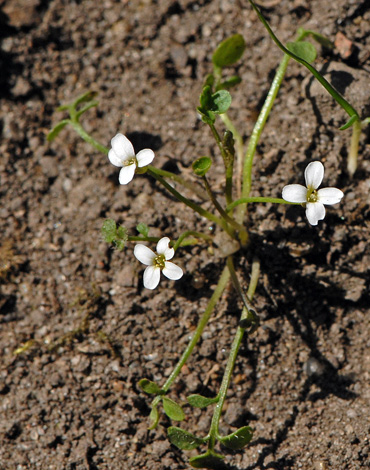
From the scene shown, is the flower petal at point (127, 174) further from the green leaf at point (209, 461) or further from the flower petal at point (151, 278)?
the green leaf at point (209, 461)

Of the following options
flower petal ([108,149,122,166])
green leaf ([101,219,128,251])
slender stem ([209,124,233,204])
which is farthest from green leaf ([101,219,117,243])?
slender stem ([209,124,233,204])

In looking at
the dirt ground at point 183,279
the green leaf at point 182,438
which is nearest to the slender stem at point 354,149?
the dirt ground at point 183,279

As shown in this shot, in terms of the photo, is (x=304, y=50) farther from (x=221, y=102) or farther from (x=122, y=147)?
(x=122, y=147)

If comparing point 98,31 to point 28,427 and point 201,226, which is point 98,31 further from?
point 28,427

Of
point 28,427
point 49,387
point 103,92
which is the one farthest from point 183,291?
point 103,92

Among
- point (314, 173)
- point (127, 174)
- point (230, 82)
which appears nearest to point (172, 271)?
point (127, 174)

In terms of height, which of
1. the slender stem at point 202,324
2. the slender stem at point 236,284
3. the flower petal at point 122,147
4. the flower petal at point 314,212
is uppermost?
the flower petal at point 122,147

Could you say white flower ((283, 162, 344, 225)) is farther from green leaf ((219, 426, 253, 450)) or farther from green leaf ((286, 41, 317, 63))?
green leaf ((219, 426, 253, 450))
